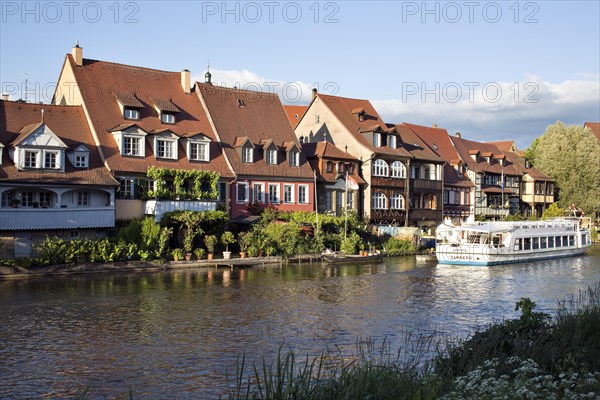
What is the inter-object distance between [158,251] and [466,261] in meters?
21.0

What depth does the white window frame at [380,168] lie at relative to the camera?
192 ft

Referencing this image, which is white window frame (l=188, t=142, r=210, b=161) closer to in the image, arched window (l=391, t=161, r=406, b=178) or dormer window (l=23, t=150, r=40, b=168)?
dormer window (l=23, t=150, r=40, b=168)

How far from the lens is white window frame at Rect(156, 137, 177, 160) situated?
147 ft

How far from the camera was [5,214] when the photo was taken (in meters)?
35.9

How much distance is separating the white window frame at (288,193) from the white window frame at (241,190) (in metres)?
3.43

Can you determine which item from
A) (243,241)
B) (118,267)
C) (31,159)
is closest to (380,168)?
(243,241)

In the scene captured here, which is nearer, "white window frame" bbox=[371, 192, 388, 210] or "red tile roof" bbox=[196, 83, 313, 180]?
"red tile roof" bbox=[196, 83, 313, 180]

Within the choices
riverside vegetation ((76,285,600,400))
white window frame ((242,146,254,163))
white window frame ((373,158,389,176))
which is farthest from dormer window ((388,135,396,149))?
riverside vegetation ((76,285,600,400))

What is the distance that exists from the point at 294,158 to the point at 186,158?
9.63 meters

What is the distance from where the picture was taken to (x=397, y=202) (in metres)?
60.8

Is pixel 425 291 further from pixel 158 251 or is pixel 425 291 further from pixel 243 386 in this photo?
pixel 243 386

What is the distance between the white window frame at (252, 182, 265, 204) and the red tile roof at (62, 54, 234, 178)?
2.46 meters

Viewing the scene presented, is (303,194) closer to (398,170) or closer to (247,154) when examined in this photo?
(247,154)

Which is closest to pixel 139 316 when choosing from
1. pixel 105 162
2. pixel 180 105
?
pixel 105 162
